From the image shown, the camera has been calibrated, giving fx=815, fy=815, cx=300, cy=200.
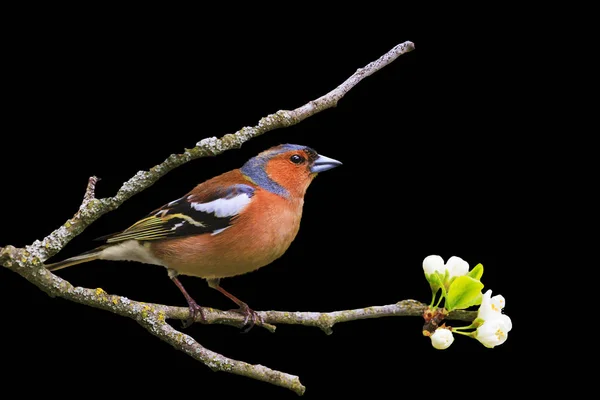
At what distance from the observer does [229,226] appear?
16.7 feet

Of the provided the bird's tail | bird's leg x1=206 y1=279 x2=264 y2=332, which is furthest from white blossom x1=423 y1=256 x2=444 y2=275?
the bird's tail

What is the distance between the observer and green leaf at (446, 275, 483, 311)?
15.8ft

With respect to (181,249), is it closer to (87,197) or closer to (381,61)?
(87,197)

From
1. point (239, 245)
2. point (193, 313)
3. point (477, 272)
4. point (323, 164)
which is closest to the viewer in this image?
point (477, 272)

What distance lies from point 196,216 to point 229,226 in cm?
23

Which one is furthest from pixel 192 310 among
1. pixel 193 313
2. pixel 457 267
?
pixel 457 267

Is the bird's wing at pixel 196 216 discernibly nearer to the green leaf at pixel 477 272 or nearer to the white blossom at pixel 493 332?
the green leaf at pixel 477 272

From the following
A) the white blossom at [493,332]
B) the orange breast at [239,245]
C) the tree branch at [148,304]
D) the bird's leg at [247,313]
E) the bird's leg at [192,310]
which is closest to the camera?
the tree branch at [148,304]

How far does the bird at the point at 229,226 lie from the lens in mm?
5074

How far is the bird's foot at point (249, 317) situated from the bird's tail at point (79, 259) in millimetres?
976

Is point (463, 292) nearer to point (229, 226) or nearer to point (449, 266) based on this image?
point (449, 266)

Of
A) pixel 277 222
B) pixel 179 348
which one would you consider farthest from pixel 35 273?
pixel 277 222

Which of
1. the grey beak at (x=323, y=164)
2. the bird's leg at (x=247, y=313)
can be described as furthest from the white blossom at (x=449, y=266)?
the bird's leg at (x=247, y=313)

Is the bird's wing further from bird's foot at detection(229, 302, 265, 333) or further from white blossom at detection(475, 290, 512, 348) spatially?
white blossom at detection(475, 290, 512, 348)
